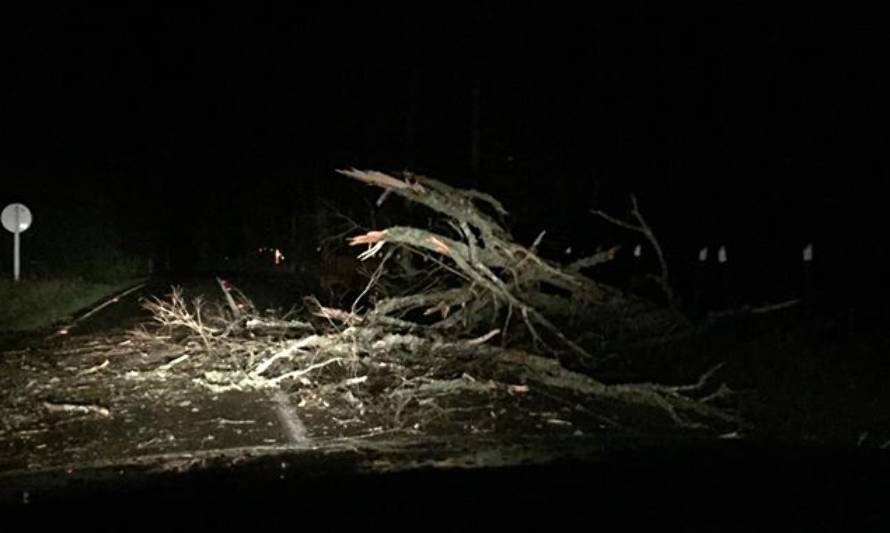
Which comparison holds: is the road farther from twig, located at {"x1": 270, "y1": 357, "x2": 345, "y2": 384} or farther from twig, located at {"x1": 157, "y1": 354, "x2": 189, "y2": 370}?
twig, located at {"x1": 157, "y1": 354, "x2": 189, "y2": 370}

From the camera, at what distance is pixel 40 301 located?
2545 centimetres

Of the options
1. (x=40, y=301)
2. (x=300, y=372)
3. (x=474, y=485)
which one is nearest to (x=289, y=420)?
(x=300, y=372)

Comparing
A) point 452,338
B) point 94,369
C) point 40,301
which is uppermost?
point 452,338

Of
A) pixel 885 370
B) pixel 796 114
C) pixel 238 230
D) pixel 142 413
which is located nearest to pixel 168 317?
pixel 142 413

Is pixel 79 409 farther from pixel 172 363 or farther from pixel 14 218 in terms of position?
pixel 14 218

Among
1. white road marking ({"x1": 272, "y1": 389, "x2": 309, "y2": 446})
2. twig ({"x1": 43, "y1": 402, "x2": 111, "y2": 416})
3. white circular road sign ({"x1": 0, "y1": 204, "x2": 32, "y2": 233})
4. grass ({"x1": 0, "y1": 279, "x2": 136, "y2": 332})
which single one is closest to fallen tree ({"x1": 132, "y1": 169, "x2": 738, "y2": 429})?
white road marking ({"x1": 272, "y1": 389, "x2": 309, "y2": 446})

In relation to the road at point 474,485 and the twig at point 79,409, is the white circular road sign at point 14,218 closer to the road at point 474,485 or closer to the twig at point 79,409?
the twig at point 79,409

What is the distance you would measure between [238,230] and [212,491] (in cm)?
7214

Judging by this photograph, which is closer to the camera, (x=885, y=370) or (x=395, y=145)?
(x=885, y=370)

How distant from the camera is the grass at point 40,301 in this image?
21.6m

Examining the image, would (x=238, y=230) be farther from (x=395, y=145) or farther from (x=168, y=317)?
(x=168, y=317)

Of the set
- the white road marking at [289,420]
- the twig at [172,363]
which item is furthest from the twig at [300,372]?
A: the twig at [172,363]

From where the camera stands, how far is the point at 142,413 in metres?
10.3

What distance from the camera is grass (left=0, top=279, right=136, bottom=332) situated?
2156 cm
